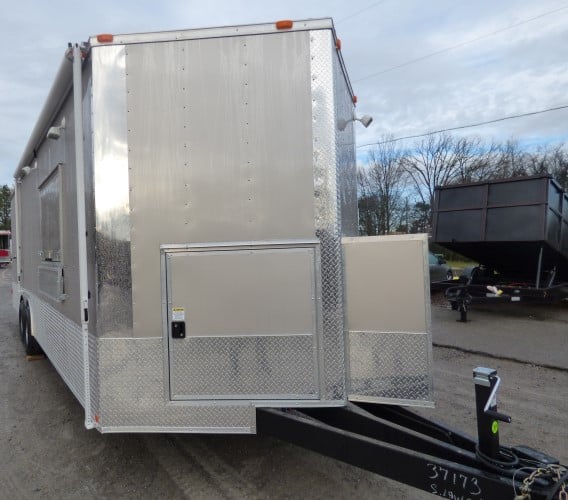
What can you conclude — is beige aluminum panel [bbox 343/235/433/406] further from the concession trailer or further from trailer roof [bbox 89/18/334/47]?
trailer roof [bbox 89/18/334/47]

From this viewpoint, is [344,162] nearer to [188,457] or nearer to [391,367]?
[391,367]

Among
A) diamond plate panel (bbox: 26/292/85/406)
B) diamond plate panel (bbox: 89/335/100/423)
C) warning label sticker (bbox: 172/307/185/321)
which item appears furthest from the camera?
diamond plate panel (bbox: 26/292/85/406)

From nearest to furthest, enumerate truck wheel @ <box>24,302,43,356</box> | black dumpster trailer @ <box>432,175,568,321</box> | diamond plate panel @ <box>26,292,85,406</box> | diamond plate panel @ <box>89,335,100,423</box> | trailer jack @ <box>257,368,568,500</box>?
trailer jack @ <box>257,368,568,500</box> → diamond plate panel @ <box>89,335,100,423</box> → diamond plate panel @ <box>26,292,85,406</box> → truck wheel @ <box>24,302,43,356</box> → black dumpster trailer @ <box>432,175,568,321</box>

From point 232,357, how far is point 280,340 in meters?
0.31

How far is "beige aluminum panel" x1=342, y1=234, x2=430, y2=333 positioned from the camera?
2.64 metres

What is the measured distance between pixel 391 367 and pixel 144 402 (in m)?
1.54

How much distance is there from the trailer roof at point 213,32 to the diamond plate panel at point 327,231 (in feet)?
0.35

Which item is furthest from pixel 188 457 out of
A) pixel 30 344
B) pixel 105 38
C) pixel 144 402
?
pixel 30 344

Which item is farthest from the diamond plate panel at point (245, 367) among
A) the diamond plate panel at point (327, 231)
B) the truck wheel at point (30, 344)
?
the truck wheel at point (30, 344)

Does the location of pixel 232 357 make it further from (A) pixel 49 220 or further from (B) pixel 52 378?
(B) pixel 52 378

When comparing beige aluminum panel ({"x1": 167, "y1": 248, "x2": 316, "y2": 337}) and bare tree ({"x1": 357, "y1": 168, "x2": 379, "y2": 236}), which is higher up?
bare tree ({"x1": 357, "y1": 168, "x2": 379, "y2": 236})

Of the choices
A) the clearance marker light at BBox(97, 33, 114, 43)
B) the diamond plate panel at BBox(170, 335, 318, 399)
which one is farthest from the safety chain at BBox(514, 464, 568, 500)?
the clearance marker light at BBox(97, 33, 114, 43)

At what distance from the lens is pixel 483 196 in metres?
9.43

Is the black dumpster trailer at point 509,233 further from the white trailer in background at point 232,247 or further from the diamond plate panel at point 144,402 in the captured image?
the diamond plate panel at point 144,402
